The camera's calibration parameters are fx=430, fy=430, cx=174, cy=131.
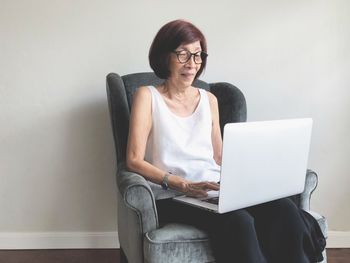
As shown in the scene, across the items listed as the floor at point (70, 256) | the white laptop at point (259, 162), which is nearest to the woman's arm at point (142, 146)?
the white laptop at point (259, 162)

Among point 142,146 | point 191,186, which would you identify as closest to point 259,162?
point 191,186

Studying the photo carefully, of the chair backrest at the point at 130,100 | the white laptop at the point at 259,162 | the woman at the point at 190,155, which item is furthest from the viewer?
the chair backrest at the point at 130,100

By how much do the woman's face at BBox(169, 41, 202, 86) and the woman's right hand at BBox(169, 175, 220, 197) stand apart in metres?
0.39

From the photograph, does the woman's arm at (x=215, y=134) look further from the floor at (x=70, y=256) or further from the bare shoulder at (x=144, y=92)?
the floor at (x=70, y=256)

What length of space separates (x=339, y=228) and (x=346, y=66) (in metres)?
0.88

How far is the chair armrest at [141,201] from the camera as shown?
1.39 meters

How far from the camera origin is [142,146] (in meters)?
1.61

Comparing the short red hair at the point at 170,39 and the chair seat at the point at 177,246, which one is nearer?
the chair seat at the point at 177,246

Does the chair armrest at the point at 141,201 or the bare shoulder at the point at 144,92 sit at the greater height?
the bare shoulder at the point at 144,92

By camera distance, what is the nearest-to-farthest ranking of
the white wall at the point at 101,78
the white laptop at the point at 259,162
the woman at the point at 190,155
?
the white laptop at the point at 259,162, the woman at the point at 190,155, the white wall at the point at 101,78

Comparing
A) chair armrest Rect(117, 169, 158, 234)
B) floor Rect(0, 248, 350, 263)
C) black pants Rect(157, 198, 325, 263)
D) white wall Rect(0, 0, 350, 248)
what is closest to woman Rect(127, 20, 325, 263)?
black pants Rect(157, 198, 325, 263)

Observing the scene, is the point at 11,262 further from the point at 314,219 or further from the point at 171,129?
the point at 314,219

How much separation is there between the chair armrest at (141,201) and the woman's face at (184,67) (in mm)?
468

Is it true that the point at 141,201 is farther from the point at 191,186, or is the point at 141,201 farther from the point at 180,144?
the point at 180,144
